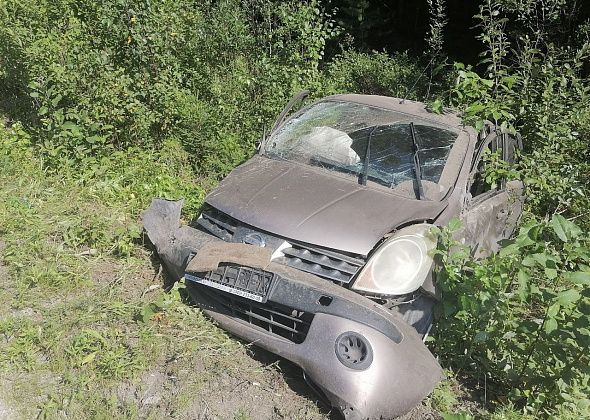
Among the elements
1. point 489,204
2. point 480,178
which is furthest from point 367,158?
point 489,204

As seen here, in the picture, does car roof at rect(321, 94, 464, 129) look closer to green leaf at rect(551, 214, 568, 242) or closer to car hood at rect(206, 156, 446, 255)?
car hood at rect(206, 156, 446, 255)

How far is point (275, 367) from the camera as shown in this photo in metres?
3.61

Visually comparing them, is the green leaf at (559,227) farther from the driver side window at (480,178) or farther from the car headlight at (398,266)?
the driver side window at (480,178)

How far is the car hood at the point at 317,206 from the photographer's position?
12.0 feet

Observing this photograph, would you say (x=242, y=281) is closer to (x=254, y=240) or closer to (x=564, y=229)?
(x=254, y=240)

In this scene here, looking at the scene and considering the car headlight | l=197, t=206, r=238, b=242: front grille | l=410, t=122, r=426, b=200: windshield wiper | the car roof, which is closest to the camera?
the car headlight

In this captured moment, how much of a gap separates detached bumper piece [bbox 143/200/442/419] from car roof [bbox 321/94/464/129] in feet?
6.85

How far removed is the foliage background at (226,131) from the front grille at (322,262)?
0.57 meters

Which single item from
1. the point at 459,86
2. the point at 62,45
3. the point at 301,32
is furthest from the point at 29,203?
the point at 459,86

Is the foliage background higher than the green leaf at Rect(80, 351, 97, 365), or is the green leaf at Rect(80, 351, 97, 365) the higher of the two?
the foliage background

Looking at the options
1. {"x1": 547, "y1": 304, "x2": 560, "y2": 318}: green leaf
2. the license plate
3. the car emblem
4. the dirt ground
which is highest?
{"x1": 547, "y1": 304, "x2": 560, "y2": 318}: green leaf

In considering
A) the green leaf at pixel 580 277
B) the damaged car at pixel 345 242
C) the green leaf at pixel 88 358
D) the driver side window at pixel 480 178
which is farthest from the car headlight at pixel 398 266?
the green leaf at pixel 88 358

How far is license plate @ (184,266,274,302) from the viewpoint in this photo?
346cm

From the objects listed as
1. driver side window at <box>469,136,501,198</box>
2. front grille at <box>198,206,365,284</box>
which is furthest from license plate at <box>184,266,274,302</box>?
driver side window at <box>469,136,501,198</box>
